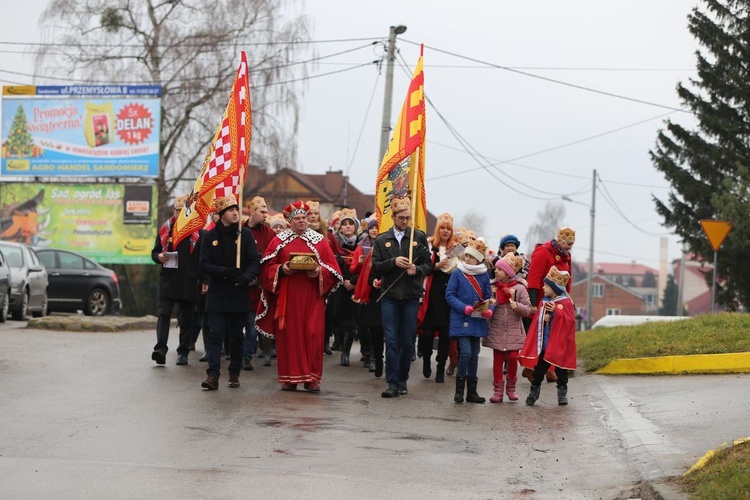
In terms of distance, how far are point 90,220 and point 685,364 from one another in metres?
27.8

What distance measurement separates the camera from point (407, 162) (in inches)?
595

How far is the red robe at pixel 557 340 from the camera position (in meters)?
12.9

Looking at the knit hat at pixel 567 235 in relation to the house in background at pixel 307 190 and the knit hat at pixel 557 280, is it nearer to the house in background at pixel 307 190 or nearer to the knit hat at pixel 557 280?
the knit hat at pixel 557 280

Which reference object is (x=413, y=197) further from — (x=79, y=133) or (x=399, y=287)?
(x=79, y=133)

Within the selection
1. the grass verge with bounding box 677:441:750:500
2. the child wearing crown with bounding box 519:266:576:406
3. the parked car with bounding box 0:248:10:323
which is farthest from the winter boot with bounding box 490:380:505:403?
the parked car with bounding box 0:248:10:323

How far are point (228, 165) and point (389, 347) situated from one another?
297cm

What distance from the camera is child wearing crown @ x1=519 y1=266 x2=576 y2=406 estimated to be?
1297 centimetres

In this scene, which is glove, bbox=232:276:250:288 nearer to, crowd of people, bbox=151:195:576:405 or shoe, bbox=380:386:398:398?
crowd of people, bbox=151:195:576:405

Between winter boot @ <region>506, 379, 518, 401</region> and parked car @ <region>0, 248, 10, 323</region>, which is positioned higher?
parked car @ <region>0, 248, 10, 323</region>

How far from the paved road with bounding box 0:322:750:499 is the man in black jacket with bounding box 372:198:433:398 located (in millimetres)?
389

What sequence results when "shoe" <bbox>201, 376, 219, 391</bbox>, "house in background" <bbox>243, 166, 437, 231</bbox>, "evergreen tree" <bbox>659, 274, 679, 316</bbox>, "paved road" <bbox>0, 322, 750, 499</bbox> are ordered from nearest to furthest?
"paved road" <bbox>0, 322, 750, 499</bbox> < "shoe" <bbox>201, 376, 219, 391</bbox> < "house in background" <bbox>243, 166, 437, 231</bbox> < "evergreen tree" <bbox>659, 274, 679, 316</bbox>

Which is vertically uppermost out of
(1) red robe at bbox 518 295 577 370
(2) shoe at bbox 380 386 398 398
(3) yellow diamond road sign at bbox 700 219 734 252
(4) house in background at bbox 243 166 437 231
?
(4) house in background at bbox 243 166 437 231

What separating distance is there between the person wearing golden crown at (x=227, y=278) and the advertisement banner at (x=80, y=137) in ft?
87.7

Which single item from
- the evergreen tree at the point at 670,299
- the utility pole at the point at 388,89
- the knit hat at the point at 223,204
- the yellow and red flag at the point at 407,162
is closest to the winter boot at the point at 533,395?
the yellow and red flag at the point at 407,162
